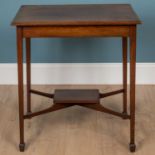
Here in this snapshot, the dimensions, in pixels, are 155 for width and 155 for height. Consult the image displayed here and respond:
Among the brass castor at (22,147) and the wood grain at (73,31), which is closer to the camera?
the wood grain at (73,31)

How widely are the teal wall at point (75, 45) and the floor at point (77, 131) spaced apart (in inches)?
13.2

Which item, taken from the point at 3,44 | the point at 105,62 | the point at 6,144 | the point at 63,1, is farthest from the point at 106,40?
the point at 6,144

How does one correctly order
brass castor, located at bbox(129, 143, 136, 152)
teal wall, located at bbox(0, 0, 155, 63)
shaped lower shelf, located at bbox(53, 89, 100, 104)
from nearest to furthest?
brass castor, located at bbox(129, 143, 136, 152), shaped lower shelf, located at bbox(53, 89, 100, 104), teal wall, located at bbox(0, 0, 155, 63)

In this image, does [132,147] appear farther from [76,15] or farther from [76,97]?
[76,15]

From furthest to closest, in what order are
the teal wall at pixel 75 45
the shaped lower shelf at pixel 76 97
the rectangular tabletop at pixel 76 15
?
the teal wall at pixel 75 45 → the shaped lower shelf at pixel 76 97 → the rectangular tabletop at pixel 76 15

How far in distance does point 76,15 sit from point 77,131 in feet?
2.11

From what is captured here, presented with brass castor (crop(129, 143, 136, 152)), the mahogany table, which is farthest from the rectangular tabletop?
brass castor (crop(129, 143, 136, 152))

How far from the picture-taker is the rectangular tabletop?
6.48ft

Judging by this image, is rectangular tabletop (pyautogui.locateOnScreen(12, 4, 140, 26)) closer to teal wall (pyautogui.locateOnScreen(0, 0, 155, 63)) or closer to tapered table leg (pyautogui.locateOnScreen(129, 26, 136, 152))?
tapered table leg (pyautogui.locateOnScreen(129, 26, 136, 152))

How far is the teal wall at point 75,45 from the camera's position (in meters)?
2.92

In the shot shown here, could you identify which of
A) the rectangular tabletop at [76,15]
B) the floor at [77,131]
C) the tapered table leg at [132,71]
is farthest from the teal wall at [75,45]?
the tapered table leg at [132,71]

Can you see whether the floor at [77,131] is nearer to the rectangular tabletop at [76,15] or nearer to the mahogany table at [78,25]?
the mahogany table at [78,25]

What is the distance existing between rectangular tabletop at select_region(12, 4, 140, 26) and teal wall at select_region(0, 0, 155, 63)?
615 millimetres

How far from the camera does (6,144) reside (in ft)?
7.38
